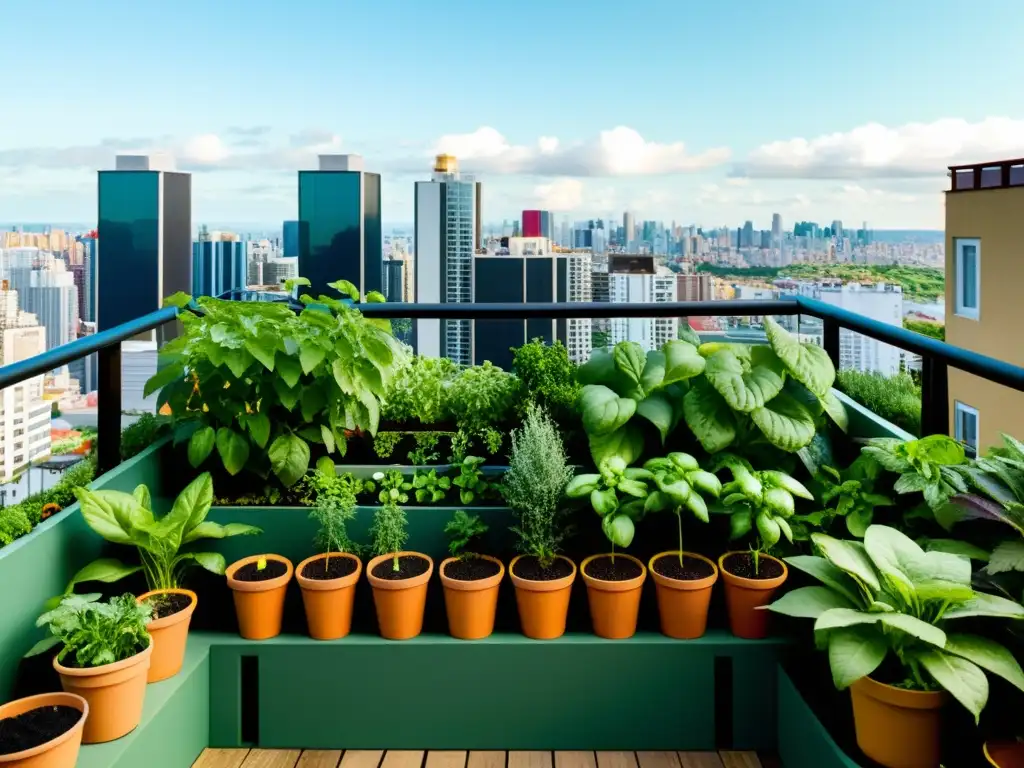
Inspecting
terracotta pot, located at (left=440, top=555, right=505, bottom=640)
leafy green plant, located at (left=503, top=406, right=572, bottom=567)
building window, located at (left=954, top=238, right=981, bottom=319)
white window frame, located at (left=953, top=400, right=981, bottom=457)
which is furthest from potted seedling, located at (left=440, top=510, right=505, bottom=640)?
building window, located at (left=954, top=238, right=981, bottom=319)

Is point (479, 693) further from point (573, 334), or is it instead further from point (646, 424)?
point (573, 334)

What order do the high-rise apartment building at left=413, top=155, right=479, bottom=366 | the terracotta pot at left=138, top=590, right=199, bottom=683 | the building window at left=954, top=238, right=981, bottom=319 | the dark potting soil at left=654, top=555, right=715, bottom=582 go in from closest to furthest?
1. the terracotta pot at left=138, top=590, right=199, bottom=683
2. the dark potting soil at left=654, top=555, right=715, bottom=582
3. the high-rise apartment building at left=413, top=155, right=479, bottom=366
4. the building window at left=954, top=238, right=981, bottom=319

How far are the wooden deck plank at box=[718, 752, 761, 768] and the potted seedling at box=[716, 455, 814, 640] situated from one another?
0.28 metres

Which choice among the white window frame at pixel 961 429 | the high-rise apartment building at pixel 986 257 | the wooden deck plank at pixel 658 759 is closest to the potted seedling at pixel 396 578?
the wooden deck plank at pixel 658 759

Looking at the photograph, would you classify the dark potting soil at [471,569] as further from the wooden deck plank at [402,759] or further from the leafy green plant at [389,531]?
the wooden deck plank at [402,759]

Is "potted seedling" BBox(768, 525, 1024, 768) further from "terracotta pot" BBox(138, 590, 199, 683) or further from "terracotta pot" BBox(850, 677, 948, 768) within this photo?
"terracotta pot" BBox(138, 590, 199, 683)

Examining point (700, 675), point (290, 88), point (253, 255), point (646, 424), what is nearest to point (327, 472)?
point (646, 424)

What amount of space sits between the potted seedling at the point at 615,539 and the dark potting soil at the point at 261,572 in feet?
2.62

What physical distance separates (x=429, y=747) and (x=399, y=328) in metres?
1.44

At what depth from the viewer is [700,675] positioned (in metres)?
2.15

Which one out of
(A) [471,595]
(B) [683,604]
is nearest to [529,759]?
(A) [471,595]

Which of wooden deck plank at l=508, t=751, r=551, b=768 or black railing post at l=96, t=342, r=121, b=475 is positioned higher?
black railing post at l=96, t=342, r=121, b=475

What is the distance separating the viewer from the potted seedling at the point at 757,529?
6.95ft

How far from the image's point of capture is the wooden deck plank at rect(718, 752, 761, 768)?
207 cm
